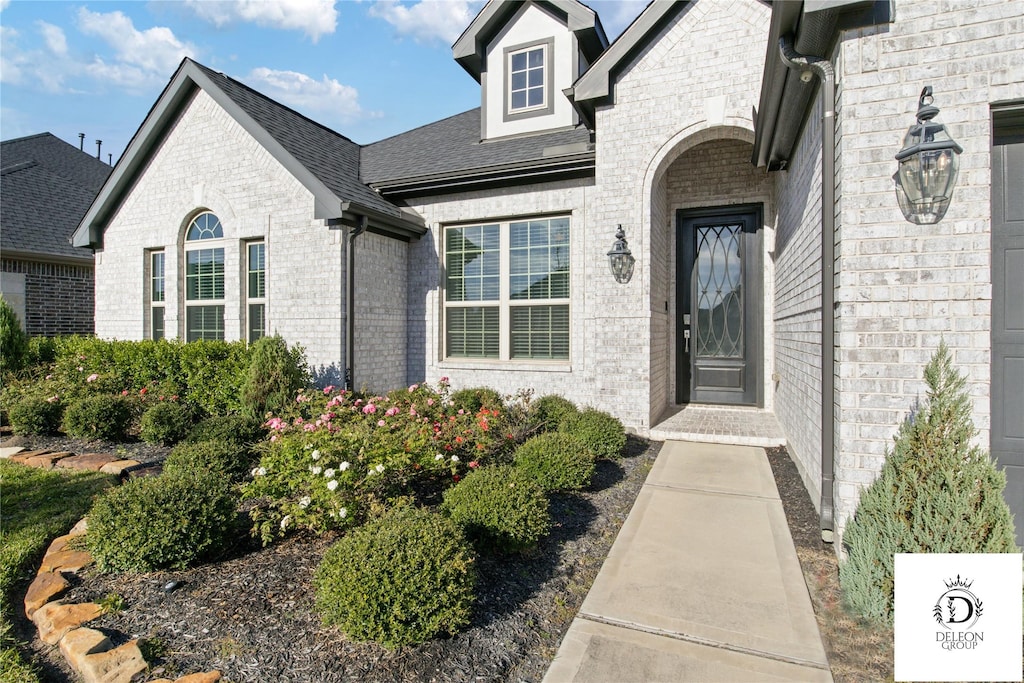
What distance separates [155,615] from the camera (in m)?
2.66

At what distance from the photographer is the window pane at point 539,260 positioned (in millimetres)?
7973

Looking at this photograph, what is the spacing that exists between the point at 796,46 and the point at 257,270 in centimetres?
791

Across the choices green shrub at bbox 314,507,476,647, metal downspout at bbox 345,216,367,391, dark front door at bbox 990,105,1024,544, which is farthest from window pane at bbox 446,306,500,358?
dark front door at bbox 990,105,1024,544

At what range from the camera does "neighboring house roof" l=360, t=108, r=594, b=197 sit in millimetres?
7656

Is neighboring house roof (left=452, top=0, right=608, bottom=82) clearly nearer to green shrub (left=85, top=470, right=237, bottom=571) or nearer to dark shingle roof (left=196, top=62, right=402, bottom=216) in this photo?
dark shingle roof (left=196, top=62, right=402, bottom=216)

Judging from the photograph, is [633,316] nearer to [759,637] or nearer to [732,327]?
[732,327]

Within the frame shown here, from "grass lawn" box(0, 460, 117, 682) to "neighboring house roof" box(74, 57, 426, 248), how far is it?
4.33m

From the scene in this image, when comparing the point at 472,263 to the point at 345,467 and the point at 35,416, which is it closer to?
the point at 345,467

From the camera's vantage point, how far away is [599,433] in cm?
562

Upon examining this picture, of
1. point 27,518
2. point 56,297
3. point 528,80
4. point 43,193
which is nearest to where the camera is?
point 27,518

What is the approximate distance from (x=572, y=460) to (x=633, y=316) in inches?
114

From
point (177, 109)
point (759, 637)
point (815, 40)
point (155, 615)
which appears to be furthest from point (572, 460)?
point (177, 109)

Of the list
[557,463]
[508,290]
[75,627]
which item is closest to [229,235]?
[508,290]

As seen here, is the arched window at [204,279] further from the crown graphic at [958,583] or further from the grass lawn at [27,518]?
the crown graphic at [958,583]
